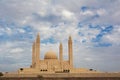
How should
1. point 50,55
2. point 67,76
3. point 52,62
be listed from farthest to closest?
point 50,55 → point 52,62 → point 67,76

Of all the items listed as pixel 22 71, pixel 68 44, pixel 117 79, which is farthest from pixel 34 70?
pixel 117 79

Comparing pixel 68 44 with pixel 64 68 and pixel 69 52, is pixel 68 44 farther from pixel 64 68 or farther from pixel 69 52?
pixel 64 68

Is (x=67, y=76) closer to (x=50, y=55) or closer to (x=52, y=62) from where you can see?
(x=52, y=62)

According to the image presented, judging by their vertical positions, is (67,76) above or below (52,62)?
below

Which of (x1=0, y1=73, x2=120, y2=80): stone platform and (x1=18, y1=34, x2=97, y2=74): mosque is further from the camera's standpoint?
(x1=18, y1=34, x2=97, y2=74): mosque

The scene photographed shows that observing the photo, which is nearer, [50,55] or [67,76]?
[67,76]

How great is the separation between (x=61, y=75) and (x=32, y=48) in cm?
1210

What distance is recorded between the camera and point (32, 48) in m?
50.8

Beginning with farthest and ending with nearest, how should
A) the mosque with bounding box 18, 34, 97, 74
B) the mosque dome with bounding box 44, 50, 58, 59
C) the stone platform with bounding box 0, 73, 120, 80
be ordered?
the mosque dome with bounding box 44, 50, 58, 59, the mosque with bounding box 18, 34, 97, 74, the stone platform with bounding box 0, 73, 120, 80

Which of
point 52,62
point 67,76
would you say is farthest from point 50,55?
point 67,76

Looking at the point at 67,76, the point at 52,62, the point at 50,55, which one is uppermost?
the point at 50,55

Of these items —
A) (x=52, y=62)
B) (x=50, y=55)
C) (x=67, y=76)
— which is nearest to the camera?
(x=67, y=76)

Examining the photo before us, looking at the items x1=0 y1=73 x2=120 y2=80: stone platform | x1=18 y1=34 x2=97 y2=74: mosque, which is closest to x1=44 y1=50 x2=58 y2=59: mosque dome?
x1=18 y1=34 x2=97 y2=74: mosque

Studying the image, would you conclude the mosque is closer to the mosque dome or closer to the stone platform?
the mosque dome
